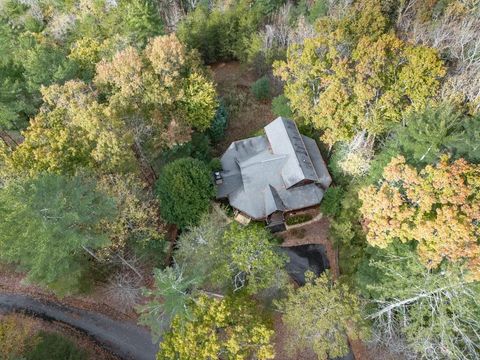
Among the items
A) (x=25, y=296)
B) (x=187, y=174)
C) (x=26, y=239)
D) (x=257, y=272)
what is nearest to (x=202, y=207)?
(x=187, y=174)

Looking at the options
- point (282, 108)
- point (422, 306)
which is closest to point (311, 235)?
point (422, 306)

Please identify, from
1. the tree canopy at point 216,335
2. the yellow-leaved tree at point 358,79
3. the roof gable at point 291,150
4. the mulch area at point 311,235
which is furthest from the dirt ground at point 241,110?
the tree canopy at point 216,335

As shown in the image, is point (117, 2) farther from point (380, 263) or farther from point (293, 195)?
point (380, 263)

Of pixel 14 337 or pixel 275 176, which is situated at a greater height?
pixel 14 337

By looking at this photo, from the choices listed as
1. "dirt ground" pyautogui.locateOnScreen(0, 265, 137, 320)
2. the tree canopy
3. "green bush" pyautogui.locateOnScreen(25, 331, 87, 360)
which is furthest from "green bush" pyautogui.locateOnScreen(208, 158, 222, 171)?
"green bush" pyautogui.locateOnScreen(25, 331, 87, 360)

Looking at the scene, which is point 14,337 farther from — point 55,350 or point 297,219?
point 297,219

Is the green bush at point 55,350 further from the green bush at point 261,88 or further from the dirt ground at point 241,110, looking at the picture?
the green bush at point 261,88
